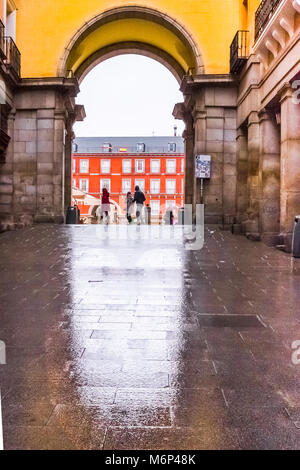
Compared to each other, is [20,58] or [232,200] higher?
[20,58]

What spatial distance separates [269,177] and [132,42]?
12.6 metres

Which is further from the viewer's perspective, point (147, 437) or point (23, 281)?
point (23, 281)

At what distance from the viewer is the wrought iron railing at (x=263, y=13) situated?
44.6ft

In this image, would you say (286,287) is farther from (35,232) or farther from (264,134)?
(35,232)

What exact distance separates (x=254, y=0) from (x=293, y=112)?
629 centimetres

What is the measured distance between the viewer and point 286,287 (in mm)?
7242

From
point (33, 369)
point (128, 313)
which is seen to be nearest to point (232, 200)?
point (128, 313)

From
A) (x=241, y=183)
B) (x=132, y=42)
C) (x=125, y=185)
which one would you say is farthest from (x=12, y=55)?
(x=125, y=185)

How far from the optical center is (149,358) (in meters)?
3.98

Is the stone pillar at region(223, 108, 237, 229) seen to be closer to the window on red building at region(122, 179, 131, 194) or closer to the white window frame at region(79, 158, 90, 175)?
the window on red building at region(122, 179, 131, 194)

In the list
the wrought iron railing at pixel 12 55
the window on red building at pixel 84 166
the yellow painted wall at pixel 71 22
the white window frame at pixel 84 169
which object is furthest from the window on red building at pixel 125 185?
the wrought iron railing at pixel 12 55

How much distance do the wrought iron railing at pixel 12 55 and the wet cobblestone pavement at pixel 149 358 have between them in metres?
11.6
